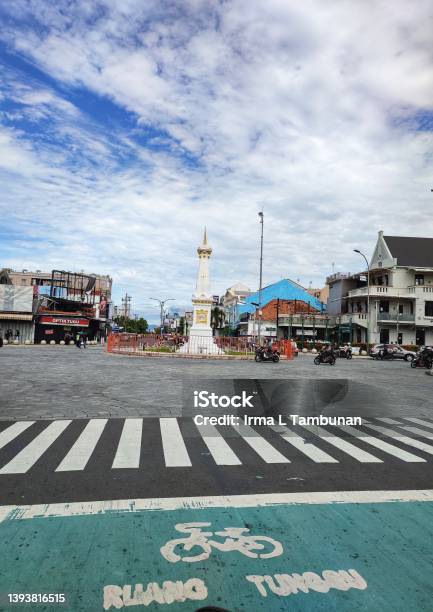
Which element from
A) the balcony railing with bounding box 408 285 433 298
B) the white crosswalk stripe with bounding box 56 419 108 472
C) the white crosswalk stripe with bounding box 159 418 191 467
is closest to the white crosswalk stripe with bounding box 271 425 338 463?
the white crosswalk stripe with bounding box 159 418 191 467

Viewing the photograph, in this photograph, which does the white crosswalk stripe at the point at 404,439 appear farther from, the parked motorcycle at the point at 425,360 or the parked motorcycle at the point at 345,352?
the parked motorcycle at the point at 345,352

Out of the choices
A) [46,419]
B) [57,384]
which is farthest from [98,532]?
[57,384]

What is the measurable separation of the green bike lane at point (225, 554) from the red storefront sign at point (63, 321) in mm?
55933

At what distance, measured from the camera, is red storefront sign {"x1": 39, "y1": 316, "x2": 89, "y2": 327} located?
57.1m

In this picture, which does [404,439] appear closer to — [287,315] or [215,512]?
[215,512]

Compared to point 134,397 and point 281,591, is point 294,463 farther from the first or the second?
point 134,397

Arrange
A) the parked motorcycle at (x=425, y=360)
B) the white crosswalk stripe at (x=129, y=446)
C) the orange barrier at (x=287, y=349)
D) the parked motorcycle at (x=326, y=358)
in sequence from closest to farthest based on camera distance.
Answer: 1. the white crosswalk stripe at (x=129, y=446)
2. the parked motorcycle at (x=425, y=360)
3. the parked motorcycle at (x=326, y=358)
4. the orange barrier at (x=287, y=349)

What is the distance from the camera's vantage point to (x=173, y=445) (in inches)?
302

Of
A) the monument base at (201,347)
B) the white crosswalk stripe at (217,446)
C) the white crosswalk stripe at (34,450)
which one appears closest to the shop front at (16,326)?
the monument base at (201,347)

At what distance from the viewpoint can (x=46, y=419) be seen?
970cm

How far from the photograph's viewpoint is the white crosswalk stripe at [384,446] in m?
7.18

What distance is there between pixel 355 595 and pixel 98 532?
7.72 feet

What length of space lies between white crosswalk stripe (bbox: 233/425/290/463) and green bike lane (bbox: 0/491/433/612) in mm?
1742

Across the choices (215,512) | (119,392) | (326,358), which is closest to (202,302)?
(326,358)
